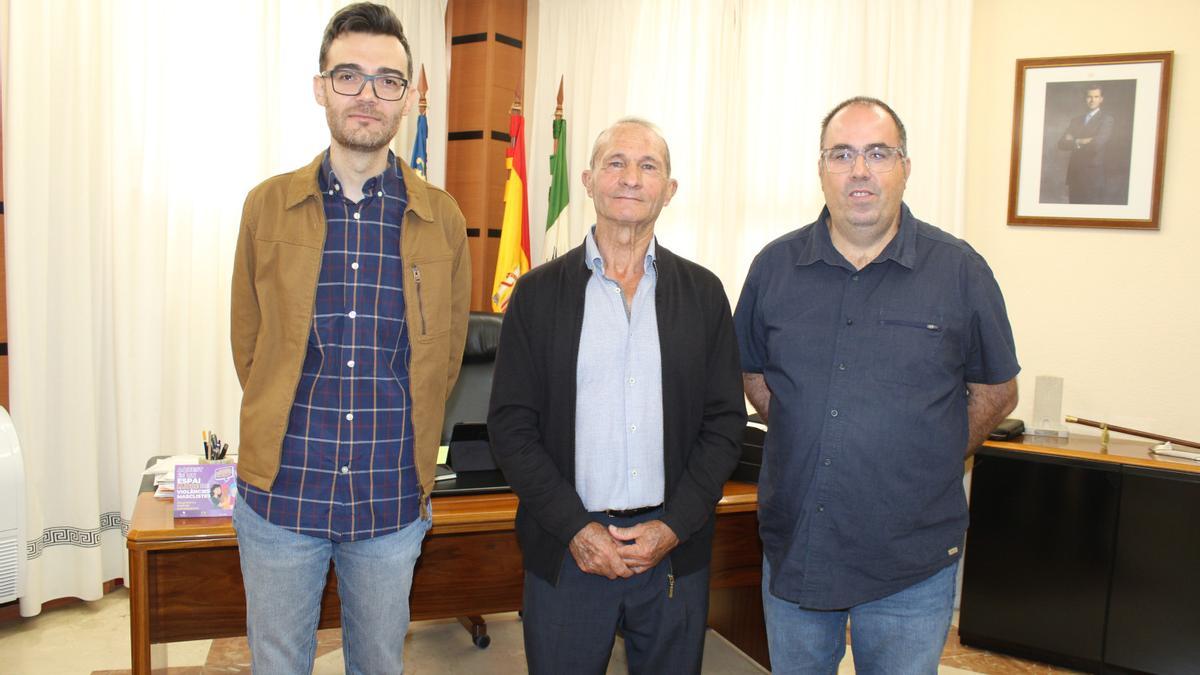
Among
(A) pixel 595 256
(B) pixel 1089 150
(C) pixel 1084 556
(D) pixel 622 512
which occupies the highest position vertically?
(B) pixel 1089 150

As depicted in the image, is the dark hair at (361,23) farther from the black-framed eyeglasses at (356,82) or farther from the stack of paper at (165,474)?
the stack of paper at (165,474)

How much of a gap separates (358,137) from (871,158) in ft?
3.35

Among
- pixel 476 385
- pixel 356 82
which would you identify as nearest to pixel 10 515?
pixel 356 82

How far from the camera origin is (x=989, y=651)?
356cm

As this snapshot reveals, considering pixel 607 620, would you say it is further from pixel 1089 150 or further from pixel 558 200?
pixel 558 200

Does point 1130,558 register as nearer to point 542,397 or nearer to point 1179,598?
point 1179,598

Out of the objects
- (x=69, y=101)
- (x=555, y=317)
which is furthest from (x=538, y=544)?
(x=69, y=101)

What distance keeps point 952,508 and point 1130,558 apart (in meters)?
1.89

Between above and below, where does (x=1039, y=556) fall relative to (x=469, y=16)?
below

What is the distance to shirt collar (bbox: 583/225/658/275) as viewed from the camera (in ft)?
6.30

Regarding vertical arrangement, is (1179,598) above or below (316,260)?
below

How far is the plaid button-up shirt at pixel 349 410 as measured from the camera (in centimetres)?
171

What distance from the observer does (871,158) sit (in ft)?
6.04

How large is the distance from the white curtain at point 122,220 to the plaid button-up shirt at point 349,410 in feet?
7.26
